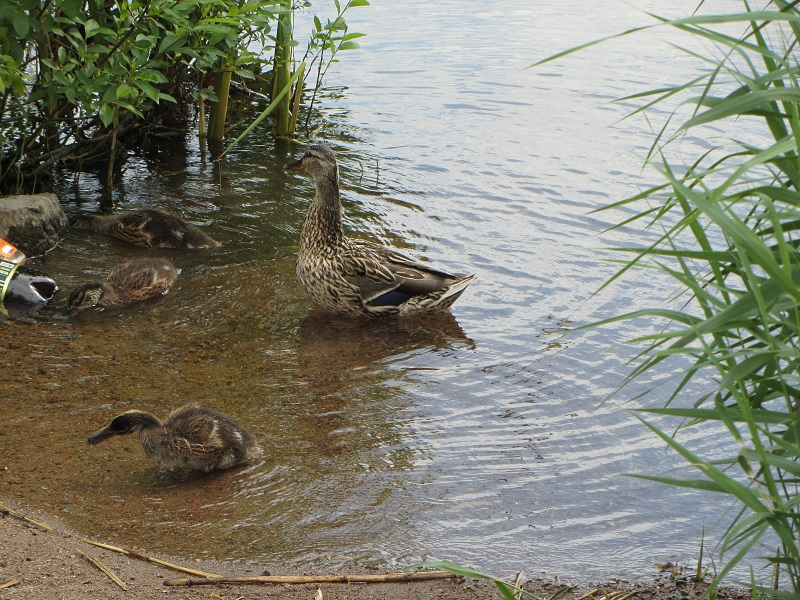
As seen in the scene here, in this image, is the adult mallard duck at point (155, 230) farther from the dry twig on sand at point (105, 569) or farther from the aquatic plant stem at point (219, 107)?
the dry twig on sand at point (105, 569)

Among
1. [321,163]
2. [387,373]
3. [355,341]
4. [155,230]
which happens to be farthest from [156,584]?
[155,230]

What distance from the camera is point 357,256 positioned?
22.2 feet

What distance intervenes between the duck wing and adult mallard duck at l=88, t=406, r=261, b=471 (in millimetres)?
2089

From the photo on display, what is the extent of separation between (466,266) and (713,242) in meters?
1.84

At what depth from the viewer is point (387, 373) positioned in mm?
5855

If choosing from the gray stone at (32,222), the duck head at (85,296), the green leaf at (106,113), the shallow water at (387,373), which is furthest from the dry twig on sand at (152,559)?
the gray stone at (32,222)

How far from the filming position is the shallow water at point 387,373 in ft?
13.6

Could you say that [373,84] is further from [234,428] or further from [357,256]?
[234,428]

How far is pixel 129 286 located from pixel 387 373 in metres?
2.02

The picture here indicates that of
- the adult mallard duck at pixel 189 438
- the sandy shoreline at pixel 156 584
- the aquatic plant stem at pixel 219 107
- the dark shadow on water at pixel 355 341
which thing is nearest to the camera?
the sandy shoreline at pixel 156 584

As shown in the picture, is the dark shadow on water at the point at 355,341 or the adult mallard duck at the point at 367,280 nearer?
the dark shadow on water at the point at 355,341

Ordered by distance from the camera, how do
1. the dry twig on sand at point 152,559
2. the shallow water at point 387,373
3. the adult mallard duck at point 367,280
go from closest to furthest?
the dry twig on sand at point 152,559, the shallow water at point 387,373, the adult mallard duck at point 367,280

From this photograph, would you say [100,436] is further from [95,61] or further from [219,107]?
[219,107]

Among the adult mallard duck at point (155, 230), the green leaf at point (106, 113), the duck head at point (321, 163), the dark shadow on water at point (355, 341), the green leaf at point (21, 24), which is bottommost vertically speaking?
the dark shadow on water at point (355, 341)
